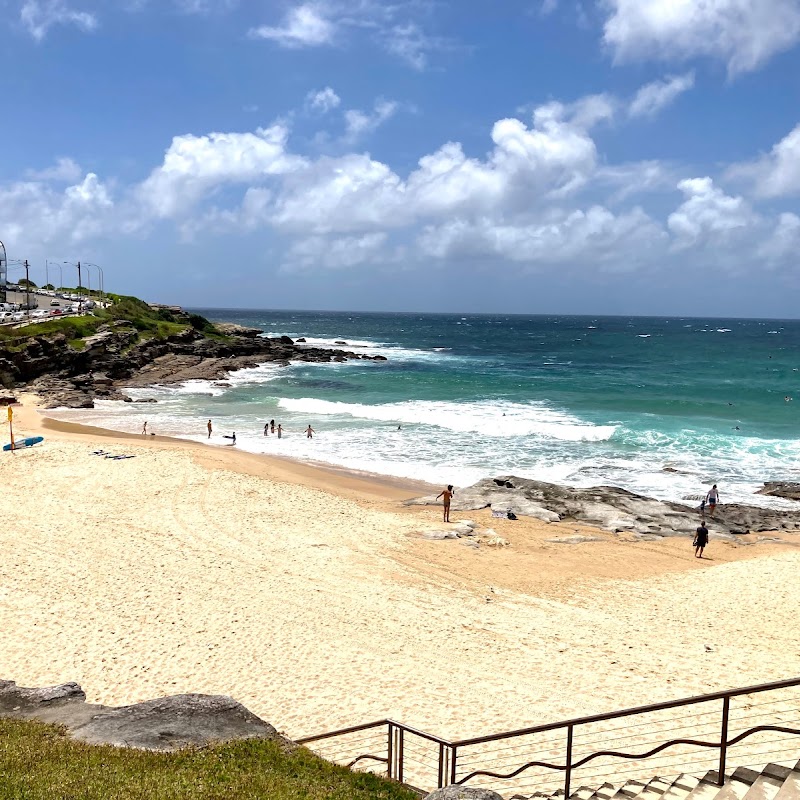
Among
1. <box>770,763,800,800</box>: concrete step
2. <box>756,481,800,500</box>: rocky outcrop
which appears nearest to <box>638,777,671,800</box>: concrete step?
<box>770,763,800,800</box>: concrete step

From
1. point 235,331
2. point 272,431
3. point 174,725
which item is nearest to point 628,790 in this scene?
point 174,725

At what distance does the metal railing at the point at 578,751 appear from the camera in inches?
306

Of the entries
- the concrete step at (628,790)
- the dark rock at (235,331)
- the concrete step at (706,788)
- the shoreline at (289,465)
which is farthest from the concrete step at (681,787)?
the dark rock at (235,331)

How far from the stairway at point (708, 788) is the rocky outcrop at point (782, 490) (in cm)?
2148

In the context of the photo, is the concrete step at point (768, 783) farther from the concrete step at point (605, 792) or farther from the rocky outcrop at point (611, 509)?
the rocky outcrop at point (611, 509)

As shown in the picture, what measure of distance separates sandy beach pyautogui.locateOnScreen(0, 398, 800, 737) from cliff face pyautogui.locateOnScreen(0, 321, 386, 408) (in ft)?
87.9

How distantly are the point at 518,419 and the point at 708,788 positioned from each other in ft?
112

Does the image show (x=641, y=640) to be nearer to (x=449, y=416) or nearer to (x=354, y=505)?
(x=354, y=505)

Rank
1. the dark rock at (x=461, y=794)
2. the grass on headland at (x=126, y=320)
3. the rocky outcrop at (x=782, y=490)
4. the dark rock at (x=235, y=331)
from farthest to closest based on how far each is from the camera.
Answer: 1. the dark rock at (x=235, y=331)
2. the grass on headland at (x=126, y=320)
3. the rocky outcrop at (x=782, y=490)
4. the dark rock at (x=461, y=794)

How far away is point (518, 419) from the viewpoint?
40.2m

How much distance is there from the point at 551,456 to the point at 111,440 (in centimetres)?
2218

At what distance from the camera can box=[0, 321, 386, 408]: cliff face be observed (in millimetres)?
47188

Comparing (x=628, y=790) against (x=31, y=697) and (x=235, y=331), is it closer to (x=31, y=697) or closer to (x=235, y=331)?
(x=31, y=697)

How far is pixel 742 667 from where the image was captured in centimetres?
1170
